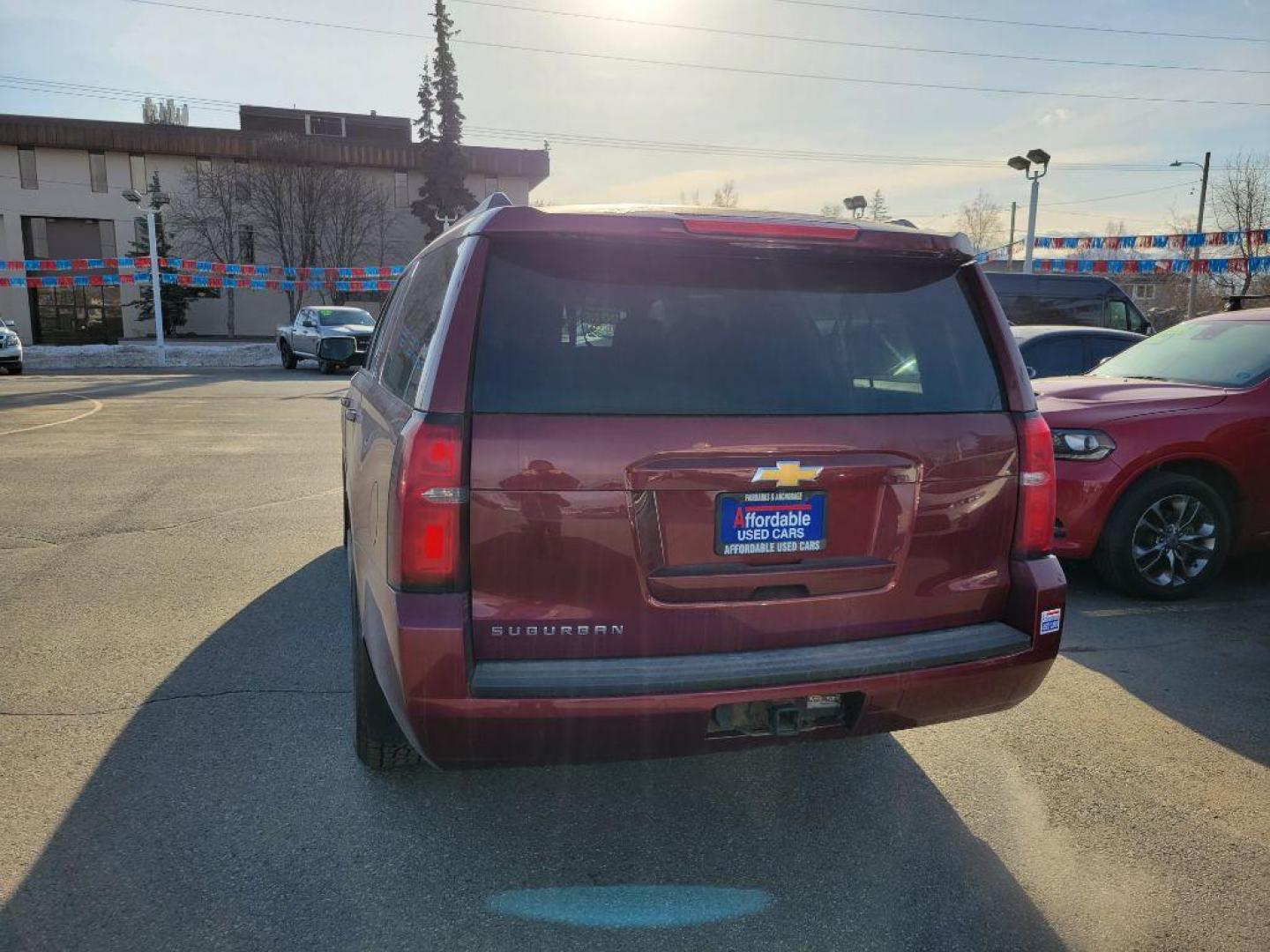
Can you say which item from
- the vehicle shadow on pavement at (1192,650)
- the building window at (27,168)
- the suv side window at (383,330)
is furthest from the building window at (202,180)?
the vehicle shadow on pavement at (1192,650)

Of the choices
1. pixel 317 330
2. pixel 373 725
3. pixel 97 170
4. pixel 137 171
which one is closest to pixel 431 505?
pixel 373 725

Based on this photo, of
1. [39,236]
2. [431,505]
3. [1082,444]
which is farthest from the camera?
[39,236]

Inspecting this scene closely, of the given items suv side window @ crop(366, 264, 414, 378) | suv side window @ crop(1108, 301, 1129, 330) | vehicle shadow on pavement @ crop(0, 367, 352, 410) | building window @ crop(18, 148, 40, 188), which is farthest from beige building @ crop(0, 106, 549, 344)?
suv side window @ crop(366, 264, 414, 378)

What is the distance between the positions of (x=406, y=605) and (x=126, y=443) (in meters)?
10.5

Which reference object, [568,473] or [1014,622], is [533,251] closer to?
[568,473]

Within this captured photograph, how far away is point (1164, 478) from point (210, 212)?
4495 cm

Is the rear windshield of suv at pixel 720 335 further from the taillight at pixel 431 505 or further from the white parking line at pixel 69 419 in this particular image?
the white parking line at pixel 69 419

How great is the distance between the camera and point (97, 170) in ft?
139

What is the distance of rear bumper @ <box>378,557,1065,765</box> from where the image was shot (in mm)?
2318

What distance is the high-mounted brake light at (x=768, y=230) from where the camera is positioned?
253 centimetres

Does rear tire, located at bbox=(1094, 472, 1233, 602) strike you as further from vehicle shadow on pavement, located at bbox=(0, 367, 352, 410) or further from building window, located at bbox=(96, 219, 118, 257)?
building window, located at bbox=(96, 219, 118, 257)

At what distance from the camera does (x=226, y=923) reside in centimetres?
243

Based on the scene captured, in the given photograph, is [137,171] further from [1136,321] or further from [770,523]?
[770,523]

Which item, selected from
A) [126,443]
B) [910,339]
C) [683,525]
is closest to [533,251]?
[683,525]
